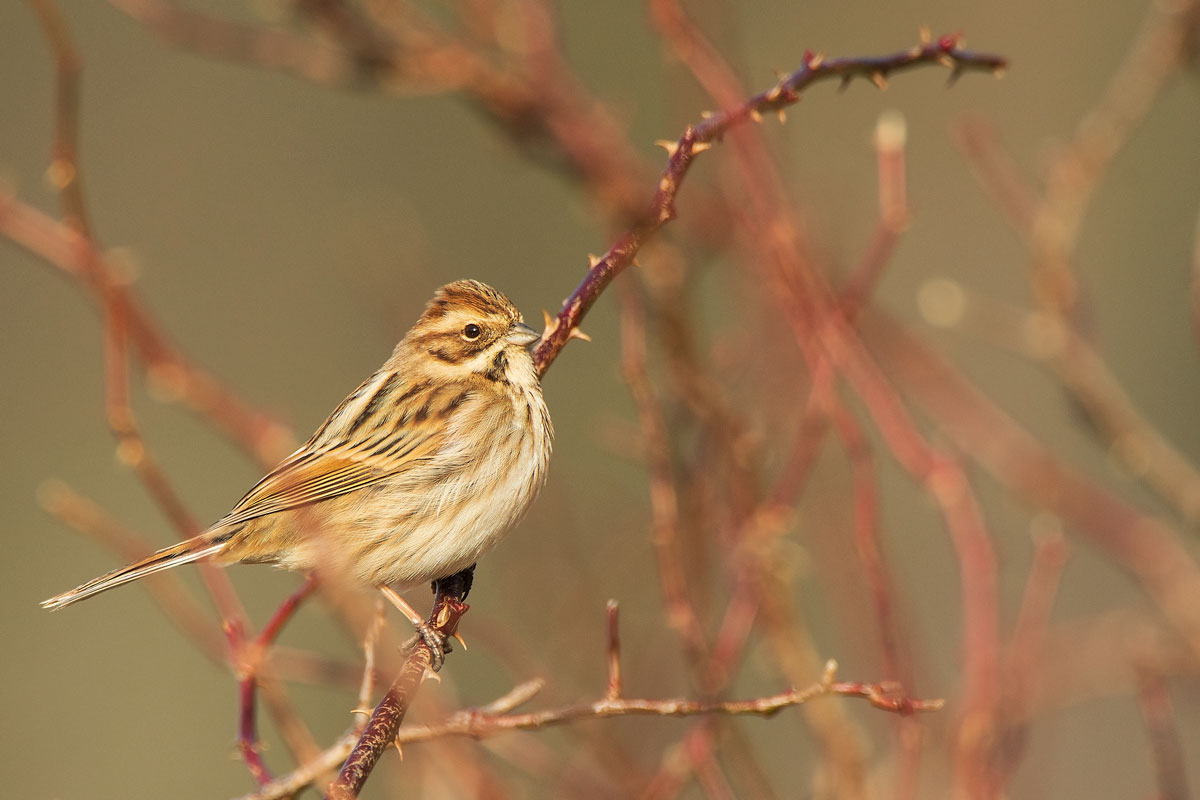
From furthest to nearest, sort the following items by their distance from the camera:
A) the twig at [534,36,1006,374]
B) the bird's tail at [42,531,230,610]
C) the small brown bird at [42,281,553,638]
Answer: the small brown bird at [42,281,553,638] < the bird's tail at [42,531,230,610] < the twig at [534,36,1006,374]

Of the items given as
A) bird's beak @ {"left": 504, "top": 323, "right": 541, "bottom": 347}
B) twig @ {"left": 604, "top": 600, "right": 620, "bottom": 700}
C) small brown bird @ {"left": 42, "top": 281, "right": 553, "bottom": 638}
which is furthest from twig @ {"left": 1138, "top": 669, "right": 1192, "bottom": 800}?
bird's beak @ {"left": 504, "top": 323, "right": 541, "bottom": 347}

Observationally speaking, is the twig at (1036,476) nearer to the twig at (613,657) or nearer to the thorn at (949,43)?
the thorn at (949,43)

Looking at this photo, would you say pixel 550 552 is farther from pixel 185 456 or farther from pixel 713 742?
pixel 185 456

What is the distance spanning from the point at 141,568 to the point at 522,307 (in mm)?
8942

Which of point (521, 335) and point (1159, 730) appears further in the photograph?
point (521, 335)

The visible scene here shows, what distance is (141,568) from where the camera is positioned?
15.0 feet

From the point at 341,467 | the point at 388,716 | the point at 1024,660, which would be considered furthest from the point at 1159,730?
the point at 341,467

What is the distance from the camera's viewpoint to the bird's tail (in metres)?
4.43

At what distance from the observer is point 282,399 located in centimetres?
1374

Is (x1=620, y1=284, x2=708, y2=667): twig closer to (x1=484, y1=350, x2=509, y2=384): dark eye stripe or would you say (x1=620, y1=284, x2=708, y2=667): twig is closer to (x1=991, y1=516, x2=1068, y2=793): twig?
(x1=484, y1=350, x2=509, y2=384): dark eye stripe

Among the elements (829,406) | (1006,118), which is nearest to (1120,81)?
(829,406)

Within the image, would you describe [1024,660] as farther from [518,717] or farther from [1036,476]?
[518,717]

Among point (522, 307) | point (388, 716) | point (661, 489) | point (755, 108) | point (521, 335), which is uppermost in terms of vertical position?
point (522, 307)

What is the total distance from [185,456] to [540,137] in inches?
382
